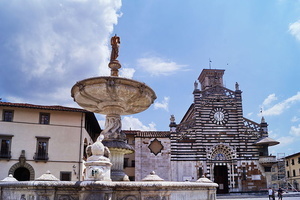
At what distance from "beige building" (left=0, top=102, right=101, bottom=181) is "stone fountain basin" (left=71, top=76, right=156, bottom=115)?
51.2ft

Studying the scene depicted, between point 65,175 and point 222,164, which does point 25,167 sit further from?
point 222,164

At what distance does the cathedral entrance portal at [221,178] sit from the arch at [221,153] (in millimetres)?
1032

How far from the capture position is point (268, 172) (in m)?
30.8

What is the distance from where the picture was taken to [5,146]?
24969 millimetres

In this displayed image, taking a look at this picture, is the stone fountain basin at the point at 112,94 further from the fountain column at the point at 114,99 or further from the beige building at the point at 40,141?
the beige building at the point at 40,141

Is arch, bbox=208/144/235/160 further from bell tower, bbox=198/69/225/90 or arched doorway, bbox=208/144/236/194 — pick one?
bell tower, bbox=198/69/225/90

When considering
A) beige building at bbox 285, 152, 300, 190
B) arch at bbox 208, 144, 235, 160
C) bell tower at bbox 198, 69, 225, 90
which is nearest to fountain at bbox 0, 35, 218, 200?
arch at bbox 208, 144, 235, 160

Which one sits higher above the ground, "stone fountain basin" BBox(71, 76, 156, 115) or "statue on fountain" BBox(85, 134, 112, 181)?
"stone fountain basin" BBox(71, 76, 156, 115)

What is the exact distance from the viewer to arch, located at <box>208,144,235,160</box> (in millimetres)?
31573

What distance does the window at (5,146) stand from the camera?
2458 centimetres

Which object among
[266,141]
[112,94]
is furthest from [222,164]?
[112,94]

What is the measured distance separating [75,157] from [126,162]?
28.3 feet

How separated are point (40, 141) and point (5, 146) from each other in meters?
2.66

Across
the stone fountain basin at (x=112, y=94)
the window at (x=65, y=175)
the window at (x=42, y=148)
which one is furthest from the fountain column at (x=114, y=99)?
the window at (x=65, y=175)
